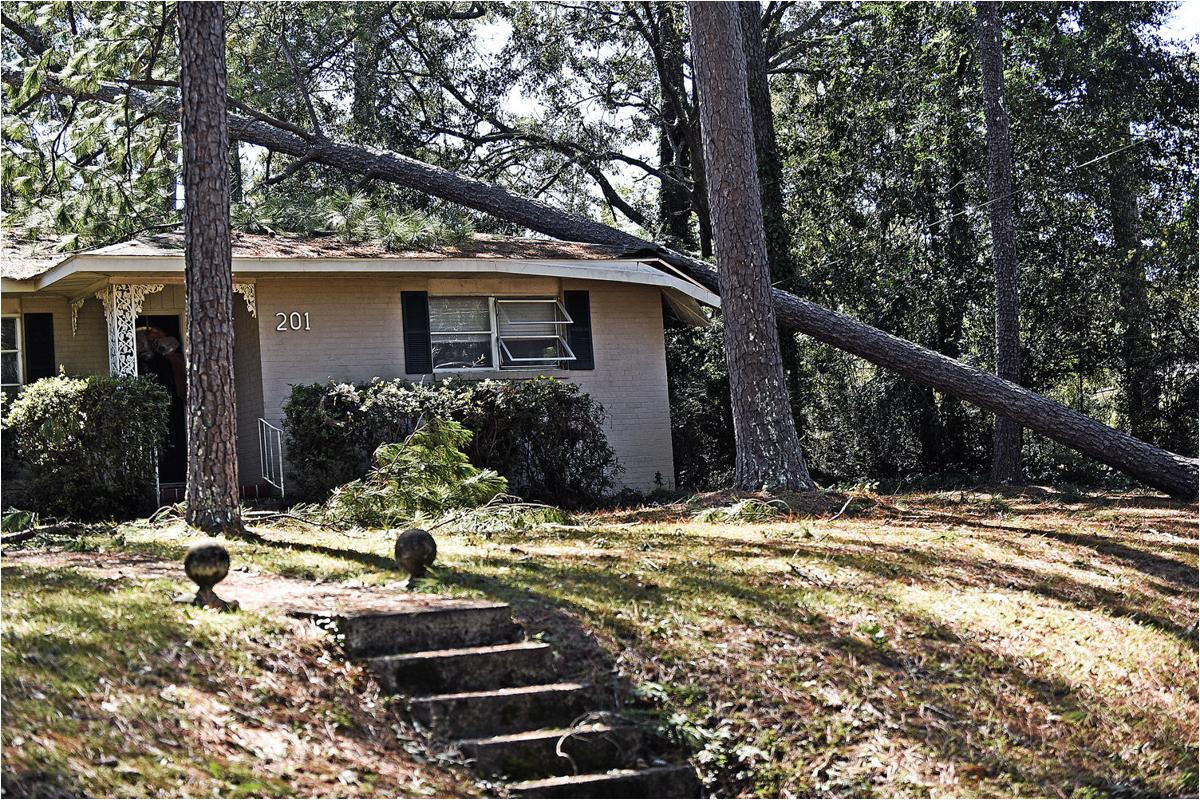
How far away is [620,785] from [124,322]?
10561 mm

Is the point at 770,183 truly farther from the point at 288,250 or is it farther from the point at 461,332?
the point at 288,250

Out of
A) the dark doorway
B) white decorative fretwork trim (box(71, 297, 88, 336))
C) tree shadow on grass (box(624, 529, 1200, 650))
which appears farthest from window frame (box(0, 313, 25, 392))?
tree shadow on grass (box(624, 529, 1200, 650))

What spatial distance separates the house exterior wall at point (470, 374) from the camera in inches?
580

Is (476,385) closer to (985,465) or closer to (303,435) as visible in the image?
(303,435)

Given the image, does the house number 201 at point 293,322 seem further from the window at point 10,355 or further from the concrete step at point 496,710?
the concrete step at point 496,710

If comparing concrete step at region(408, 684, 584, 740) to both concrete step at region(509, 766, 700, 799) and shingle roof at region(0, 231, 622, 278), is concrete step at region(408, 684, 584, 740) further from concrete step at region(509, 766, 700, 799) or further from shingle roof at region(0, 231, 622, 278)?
shingle roof at region(0, 231, 622, 278)

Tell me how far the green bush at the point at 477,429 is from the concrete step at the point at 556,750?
25.7 ft

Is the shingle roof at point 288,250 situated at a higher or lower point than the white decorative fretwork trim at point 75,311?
higher

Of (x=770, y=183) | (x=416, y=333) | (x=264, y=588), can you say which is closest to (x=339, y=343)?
(x=416, y=333)

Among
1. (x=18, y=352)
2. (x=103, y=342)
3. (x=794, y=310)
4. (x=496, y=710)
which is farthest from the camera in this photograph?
(x=794, y=310)

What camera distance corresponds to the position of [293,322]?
1480 centimetres

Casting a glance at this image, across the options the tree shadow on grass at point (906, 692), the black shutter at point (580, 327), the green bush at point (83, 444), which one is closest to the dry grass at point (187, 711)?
the tree shadow on grass at point (906, 692)

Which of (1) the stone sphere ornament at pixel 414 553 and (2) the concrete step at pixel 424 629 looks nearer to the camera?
(2) the concrete step at pixel 424 629

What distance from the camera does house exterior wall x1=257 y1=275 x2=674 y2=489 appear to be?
48.4ft
